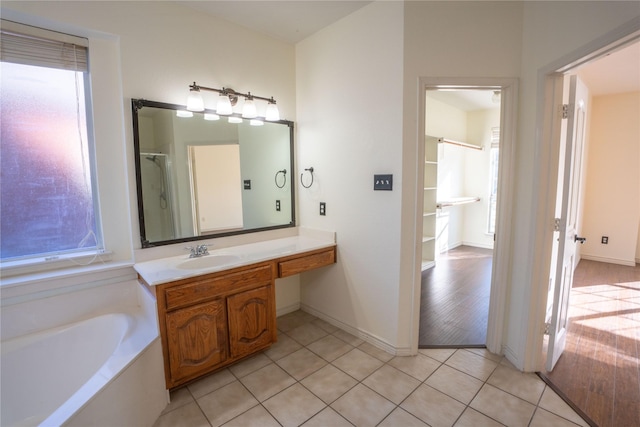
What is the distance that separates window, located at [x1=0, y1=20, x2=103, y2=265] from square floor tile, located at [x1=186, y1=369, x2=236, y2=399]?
1.15 meters

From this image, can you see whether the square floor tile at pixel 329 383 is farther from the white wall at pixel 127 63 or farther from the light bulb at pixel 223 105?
the light bulb at pixel 223 105

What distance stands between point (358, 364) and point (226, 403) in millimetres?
947

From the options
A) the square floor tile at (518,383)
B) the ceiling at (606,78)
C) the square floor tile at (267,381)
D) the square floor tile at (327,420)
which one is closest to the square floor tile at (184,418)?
the square floor tile at (267,381)

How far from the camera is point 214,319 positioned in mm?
1932

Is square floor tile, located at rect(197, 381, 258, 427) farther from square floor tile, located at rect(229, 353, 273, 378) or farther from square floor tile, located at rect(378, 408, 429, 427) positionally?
square floor tile, located at rect(378, 408, 429, 427)

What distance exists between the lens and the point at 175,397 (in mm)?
1840

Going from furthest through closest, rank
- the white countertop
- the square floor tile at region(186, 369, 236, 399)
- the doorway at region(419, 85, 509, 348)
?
the doorway at region(419, 85, 509, 348), the square floor tile at region(186, 369, 236, 399), the white countertop

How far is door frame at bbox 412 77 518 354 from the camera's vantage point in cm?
200

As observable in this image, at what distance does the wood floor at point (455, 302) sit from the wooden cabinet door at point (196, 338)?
5.26 feet

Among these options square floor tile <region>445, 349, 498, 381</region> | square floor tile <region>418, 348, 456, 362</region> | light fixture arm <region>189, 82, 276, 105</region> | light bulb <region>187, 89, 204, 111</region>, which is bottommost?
square floor tile <region>418, 348, 456, 362</region>

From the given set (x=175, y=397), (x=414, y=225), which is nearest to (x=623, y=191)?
(x=414, y=225)

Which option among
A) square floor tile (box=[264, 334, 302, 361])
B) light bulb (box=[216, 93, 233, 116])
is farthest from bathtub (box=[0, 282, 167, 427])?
light bulb (box=[216, 93, 233, 116])

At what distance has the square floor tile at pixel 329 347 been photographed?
229 centimetres

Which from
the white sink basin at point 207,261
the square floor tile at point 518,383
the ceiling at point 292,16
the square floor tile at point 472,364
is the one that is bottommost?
the square floor tile at point 472,364
